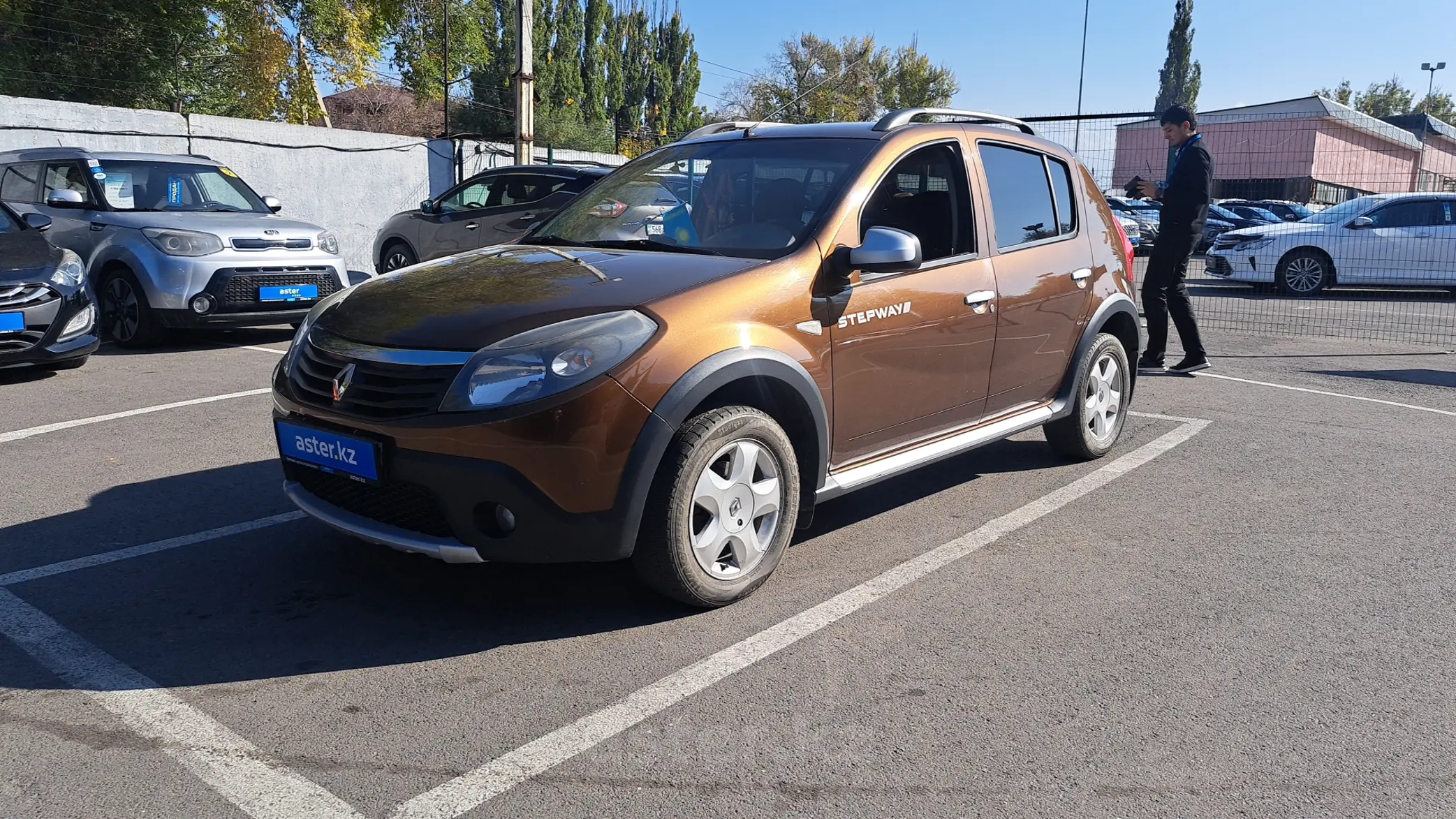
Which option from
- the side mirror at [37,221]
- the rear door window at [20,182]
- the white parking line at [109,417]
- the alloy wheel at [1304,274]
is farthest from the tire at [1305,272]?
the rear door window at [20,182]

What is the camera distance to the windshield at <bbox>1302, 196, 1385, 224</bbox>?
643 inches

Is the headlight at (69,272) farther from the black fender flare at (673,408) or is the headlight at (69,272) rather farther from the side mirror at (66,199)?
the black fender flare at (673,408)

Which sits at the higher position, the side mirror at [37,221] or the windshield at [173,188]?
the windshield at [173,188]

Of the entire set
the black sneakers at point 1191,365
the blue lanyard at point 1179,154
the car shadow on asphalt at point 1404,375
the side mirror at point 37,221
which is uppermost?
the blue lanyard at point 1179,154

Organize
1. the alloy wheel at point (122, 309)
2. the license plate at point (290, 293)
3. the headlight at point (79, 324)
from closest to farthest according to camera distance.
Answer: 1. the headlight at point (79, 324)
2. the alloy wheel at point (122, 309)
3. the license plate at point (290, 293)

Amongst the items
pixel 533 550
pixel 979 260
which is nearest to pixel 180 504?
pixel 533 550

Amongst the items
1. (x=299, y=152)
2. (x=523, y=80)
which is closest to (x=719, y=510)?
(x=523, y=80)

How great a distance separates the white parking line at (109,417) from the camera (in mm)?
6104

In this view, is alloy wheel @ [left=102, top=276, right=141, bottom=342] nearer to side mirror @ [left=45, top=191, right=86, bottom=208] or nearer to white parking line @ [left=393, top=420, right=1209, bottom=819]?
side mirror @ [left=45, top=191, right=86, bottom=208]

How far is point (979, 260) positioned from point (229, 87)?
28.2 metres

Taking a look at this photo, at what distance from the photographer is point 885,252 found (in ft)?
13.2

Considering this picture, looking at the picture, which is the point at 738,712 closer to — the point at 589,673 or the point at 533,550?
the point at 589,673

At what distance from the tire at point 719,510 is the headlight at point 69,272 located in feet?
20.0

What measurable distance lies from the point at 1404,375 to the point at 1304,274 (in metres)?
7.97
